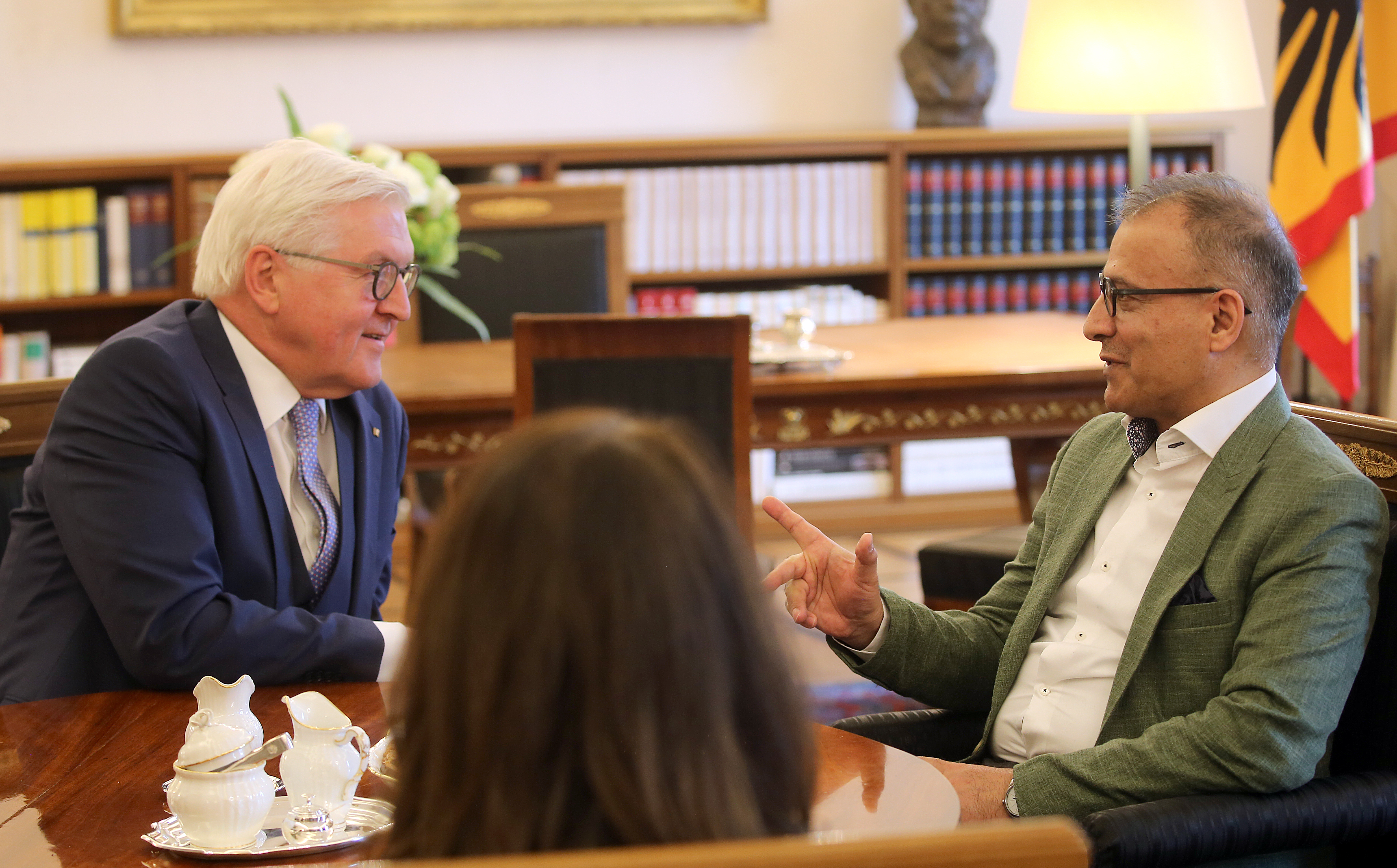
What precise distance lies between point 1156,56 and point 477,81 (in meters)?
2.58

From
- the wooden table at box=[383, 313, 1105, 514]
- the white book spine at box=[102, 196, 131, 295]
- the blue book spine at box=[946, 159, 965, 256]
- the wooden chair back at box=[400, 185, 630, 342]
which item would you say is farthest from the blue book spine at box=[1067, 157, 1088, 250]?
the white book spine at box=[102, 196, 131, 295]

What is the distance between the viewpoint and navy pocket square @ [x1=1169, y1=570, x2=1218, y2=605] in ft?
4.78

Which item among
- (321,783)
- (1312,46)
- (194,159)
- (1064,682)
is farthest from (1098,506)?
(194,159)

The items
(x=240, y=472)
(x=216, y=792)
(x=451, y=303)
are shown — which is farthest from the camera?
(x=451, y=303)

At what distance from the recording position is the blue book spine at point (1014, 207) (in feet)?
15.3

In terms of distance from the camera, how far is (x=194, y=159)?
13.7 ft

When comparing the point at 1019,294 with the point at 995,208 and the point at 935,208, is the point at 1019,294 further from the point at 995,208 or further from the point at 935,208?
the point at 935,208

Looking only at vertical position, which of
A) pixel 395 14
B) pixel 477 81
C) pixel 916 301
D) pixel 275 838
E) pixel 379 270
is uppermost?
pixel 395 14

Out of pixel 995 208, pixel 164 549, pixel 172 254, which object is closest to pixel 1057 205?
pixel 995 208

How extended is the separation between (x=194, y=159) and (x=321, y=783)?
3.45 m

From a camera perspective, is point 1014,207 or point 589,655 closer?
point 589,655

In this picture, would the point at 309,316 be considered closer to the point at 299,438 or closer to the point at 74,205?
the point at 299,438

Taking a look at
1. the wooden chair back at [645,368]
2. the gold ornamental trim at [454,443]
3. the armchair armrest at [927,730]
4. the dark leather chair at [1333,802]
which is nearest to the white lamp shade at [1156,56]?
the wooden chair back at [645,368]

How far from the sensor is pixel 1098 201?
4.74 metres
